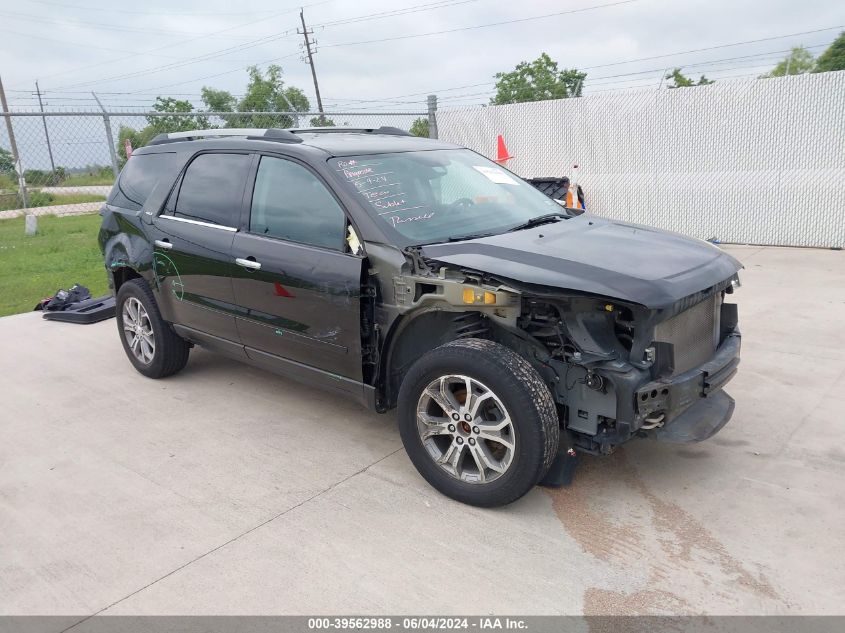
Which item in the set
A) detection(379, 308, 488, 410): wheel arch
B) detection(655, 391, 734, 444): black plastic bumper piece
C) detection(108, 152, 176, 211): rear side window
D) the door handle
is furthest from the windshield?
detection(108, 152, 176, 211): rear side window

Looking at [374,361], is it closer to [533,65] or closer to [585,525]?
[585,525]

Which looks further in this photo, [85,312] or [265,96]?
[265,96]

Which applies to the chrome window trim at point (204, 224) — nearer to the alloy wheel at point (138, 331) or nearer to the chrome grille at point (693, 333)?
the alloy wheel at point (138, 331)

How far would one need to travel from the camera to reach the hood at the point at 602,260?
299 centimetres

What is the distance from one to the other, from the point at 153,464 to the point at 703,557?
3.01 metres

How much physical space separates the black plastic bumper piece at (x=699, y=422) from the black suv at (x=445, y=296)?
0.04 ft

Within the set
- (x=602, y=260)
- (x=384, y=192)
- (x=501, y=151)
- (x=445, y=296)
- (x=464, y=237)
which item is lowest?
(x=445, y=296)

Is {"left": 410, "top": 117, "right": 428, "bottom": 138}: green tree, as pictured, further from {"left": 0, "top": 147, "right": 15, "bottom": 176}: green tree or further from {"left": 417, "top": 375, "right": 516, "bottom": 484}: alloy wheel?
{"left": 417, "top": 375, "right": 516, "bottom": 484}: alloy wheel

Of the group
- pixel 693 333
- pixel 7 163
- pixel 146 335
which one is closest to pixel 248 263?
pixel 146 335

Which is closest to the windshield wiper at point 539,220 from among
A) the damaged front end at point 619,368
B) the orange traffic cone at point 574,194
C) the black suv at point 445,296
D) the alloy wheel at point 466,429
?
the black suv at point 445,296

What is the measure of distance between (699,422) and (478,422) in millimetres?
1135

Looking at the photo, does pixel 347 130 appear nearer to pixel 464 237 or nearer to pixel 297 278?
pixel 297 278

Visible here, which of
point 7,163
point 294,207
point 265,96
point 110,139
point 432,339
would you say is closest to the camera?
point 432,339

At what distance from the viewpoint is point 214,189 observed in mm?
4551
